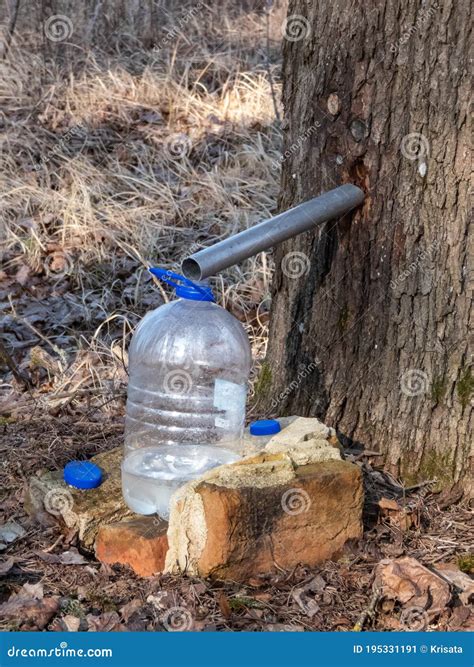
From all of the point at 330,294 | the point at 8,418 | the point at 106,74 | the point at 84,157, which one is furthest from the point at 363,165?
the point at 106,74

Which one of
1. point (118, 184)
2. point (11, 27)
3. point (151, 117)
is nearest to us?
point (118, 184)

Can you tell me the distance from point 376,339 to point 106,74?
6022mm

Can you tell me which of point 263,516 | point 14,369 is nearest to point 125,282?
point 14,369

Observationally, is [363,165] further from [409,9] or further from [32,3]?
[32,3]

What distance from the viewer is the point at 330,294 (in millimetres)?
3422

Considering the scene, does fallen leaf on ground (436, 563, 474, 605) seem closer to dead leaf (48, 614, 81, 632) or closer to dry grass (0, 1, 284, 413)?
dead leaf (48, 614, 81, 632)

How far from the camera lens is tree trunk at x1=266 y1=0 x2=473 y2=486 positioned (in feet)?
10.1

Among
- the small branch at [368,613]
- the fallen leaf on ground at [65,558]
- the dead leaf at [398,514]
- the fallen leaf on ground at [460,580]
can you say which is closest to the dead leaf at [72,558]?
the fallen leaf on ground at [65,558]

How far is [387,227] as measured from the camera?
321 cm

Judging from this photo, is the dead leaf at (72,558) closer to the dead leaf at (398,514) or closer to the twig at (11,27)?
the dead leaf at (398,514)

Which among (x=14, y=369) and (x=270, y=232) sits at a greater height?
(x=270, y=232)

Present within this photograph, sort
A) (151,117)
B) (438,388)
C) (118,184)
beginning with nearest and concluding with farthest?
(438,388) → (118,184) → (151,117)

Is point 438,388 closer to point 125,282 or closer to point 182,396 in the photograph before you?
point 182,396

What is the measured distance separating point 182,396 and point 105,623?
1.31 meters
